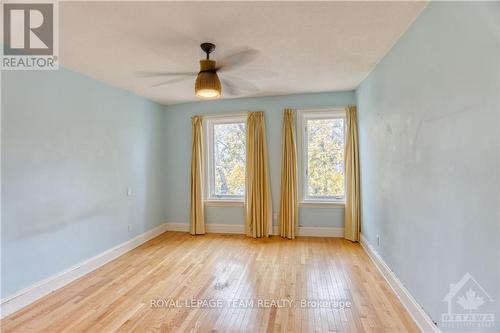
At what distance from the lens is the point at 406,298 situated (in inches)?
88.0

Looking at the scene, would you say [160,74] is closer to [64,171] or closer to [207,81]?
[207,81]

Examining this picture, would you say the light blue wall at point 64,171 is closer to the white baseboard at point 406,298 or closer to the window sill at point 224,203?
the window sill at point 224,203

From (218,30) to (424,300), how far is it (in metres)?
2.72

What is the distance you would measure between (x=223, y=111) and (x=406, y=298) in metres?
3.74

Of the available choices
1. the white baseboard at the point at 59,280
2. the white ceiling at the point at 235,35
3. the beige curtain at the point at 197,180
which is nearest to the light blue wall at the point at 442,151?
the white ceiling at the point at 235,35

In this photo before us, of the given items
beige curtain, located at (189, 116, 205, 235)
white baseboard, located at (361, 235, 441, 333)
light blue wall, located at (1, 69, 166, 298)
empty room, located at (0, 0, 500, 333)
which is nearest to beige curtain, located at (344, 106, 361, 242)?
empty room, located at (0, 0, 500, 333)

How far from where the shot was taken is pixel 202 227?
15.4 feet

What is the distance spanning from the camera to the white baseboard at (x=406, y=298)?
1889mm

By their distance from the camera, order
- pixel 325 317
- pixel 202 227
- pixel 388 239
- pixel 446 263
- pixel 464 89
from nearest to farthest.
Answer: pixel 464 89
pixel 446 263
pixel 325 317
pixel 388 239
pixel 202 227

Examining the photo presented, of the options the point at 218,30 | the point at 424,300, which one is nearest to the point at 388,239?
the point at 424,300

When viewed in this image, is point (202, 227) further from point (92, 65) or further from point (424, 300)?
point (424, 300)

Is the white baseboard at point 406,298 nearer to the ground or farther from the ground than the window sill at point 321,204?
nearer to the ground

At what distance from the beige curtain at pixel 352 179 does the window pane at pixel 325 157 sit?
0.23 meters

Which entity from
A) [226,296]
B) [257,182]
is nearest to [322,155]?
[257,182]
